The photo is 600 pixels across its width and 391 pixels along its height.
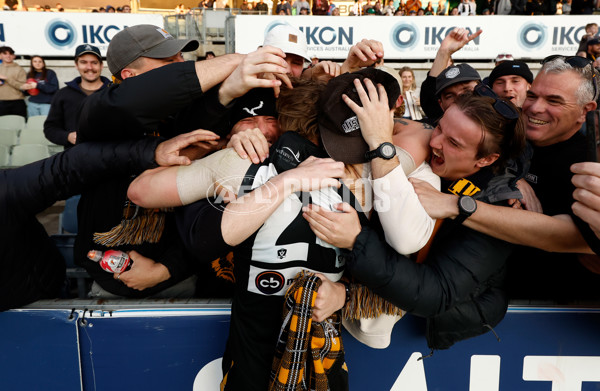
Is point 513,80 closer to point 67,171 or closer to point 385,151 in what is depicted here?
point 385,151

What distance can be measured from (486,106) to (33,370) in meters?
2.19

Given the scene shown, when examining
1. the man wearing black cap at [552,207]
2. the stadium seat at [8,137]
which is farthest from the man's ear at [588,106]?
the stadium seat at [8,137]

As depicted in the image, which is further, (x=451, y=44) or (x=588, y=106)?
(x=451, y=44)

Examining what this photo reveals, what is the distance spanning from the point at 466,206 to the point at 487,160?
0.91ft

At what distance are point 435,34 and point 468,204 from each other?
10552 millimetres

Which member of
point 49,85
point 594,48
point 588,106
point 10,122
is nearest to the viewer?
point 588,106

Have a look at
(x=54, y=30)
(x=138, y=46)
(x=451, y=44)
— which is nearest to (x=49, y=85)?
(x=54, y=30)

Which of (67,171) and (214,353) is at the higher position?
(67,171)

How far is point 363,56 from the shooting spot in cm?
213

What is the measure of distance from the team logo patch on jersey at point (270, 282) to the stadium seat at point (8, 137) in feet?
22.2

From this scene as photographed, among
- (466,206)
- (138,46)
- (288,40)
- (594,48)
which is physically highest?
(594,48)

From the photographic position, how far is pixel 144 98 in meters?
1.45

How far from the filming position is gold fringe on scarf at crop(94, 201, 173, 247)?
1694 mm

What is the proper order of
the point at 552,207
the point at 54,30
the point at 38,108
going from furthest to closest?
the point at 54,30, the point at 38,108, the point at 552,207
